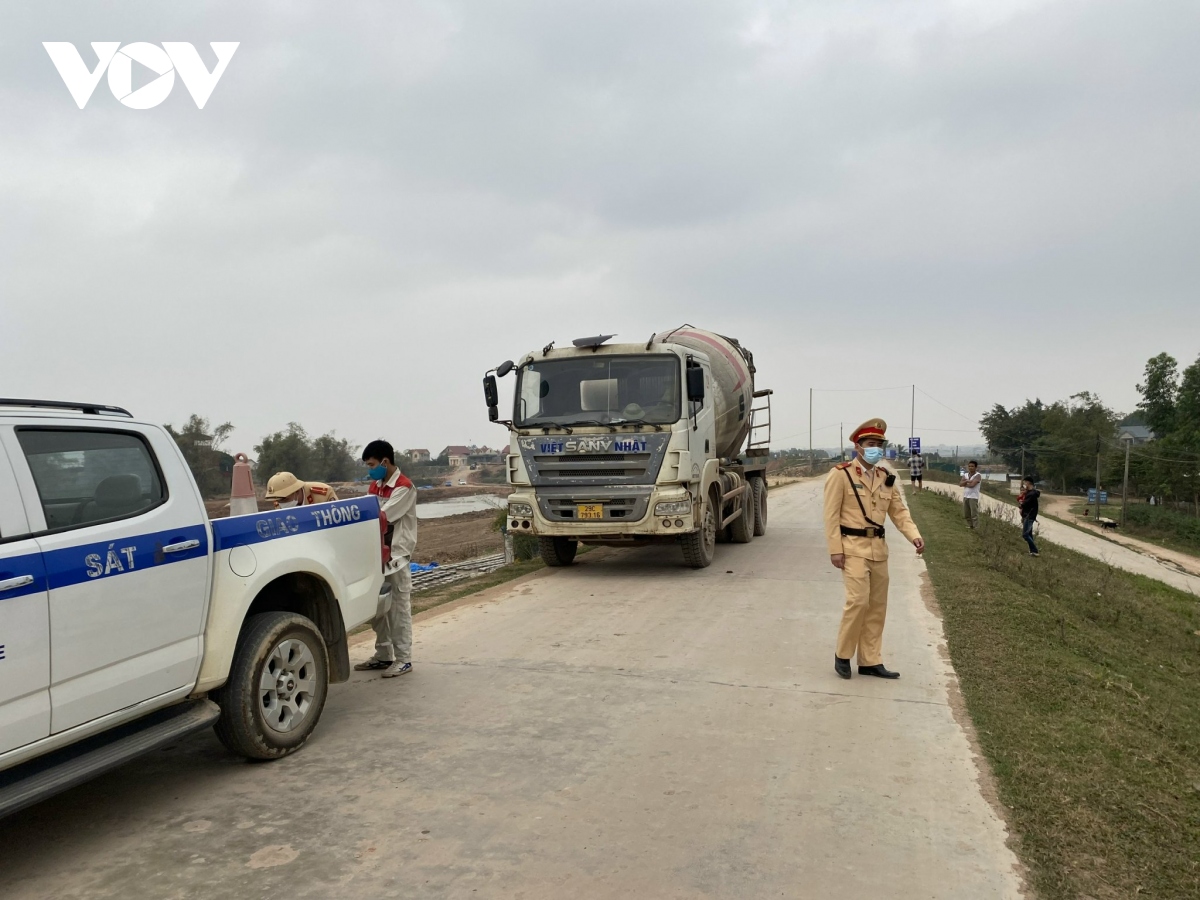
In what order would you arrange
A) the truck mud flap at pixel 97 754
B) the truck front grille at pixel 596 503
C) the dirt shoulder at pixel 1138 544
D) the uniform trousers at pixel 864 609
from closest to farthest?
the truck mud flap at pixel 97 754 → the uniform trousers at pixel 864 609 → the truck front grille at pixel 596 503 → the dirt shoulder at pixel 1138 544

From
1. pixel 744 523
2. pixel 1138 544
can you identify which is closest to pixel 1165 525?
pixel 1138 544

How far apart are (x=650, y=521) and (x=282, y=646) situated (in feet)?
20.0

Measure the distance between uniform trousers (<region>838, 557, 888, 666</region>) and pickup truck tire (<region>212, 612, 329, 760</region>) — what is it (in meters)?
3.63

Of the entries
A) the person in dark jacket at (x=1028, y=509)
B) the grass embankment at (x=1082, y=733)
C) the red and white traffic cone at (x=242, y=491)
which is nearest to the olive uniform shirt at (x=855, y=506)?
the grass embankment at (x=1082, y=733)

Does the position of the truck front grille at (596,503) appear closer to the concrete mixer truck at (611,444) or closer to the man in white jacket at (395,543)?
the concrete mixer truck at (611,444)

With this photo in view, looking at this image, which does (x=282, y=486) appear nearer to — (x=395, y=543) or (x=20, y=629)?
(x=395, y=543)

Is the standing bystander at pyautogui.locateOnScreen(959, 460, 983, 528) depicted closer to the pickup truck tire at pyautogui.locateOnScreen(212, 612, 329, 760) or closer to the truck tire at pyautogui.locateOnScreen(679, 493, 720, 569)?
the truck tire at pyautogui.locateOnScreen(679, 493, 720, 569)

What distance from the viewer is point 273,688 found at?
14.6 feet

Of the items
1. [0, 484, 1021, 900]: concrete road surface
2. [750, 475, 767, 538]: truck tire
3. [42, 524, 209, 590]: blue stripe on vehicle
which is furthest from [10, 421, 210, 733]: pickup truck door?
[750, 475, 767, 538]: truck tire

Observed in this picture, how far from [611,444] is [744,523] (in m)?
5.40

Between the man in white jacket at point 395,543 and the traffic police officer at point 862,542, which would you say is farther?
the man in white jacket at point 395,543

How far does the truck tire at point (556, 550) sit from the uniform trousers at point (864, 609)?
5867mm

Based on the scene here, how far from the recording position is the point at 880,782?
4207 mm

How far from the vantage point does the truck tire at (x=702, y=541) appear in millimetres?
10945
